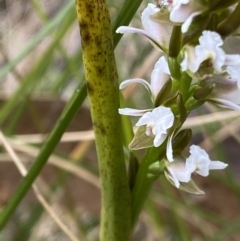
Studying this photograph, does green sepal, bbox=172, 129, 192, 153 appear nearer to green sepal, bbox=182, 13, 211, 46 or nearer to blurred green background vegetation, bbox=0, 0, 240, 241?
green sepal, bbox=182, 13, 211, 46

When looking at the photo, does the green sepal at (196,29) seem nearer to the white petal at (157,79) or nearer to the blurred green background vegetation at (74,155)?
the white petal at (157,79)

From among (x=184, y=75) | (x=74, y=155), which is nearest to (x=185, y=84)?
(x=184, y=75)

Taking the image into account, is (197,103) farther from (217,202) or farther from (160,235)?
(217,202)

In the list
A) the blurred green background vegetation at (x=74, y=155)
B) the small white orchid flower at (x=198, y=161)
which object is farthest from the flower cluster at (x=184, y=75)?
the blurred green background vegetation at (x=74, y=155)

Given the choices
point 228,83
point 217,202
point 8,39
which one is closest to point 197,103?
point 228,83

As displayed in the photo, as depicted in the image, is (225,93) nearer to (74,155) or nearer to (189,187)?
(189,187)
